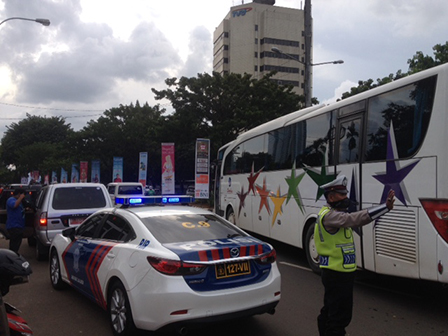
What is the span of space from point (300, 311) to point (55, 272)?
4071 mm

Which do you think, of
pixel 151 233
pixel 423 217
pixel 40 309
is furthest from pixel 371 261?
pixel 40 309

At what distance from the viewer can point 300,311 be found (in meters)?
5.39

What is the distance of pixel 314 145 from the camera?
8000mm

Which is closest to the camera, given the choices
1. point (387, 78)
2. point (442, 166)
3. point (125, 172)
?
point (442, 166)

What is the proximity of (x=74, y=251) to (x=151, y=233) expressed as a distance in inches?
77.2

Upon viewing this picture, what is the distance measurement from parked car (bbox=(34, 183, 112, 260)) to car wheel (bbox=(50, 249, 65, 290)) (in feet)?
6.00

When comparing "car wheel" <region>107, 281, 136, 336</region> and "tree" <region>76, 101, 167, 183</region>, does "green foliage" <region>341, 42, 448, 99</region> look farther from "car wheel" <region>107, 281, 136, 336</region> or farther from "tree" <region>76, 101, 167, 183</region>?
"tree" <region>76, 101, 167, 183</region>

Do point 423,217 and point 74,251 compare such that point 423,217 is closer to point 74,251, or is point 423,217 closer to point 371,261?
point 371,261

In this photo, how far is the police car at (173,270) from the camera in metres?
3.86

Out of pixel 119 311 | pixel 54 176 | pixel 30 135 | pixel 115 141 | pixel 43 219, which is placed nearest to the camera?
pixel 119 311

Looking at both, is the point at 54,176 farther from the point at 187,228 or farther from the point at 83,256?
the point at 187,228

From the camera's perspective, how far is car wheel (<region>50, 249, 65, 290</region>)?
6.44 metres

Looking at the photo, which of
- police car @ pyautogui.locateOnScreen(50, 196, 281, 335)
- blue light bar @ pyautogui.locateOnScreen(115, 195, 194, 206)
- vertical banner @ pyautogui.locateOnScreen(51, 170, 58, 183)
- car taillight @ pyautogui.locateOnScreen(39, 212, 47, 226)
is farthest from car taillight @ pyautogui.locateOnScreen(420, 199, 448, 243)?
vertical banner @ pyautogui.locateOnScreen(51, 170, 58, 183)

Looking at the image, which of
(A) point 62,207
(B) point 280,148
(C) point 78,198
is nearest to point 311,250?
(B) point 280,148
